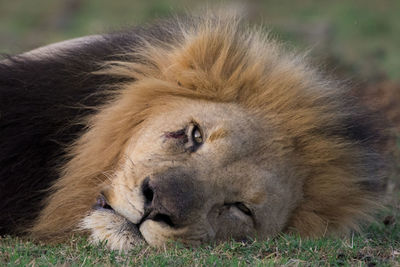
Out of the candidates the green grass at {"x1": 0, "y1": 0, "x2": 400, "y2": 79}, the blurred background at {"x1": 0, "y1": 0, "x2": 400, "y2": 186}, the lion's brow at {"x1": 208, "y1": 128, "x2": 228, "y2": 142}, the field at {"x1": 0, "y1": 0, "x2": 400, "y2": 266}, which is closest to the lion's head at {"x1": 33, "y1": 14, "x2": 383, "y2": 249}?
the lion's brow at {"x1": 208, "y1": 128, "x2": 228, "y2": 142}

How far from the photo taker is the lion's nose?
305 centimetres

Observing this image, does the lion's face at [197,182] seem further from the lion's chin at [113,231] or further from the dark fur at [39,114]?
the dark fur at [39,114]

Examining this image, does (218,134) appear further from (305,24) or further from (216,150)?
(305,24)

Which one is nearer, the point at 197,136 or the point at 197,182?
the point at 197,182

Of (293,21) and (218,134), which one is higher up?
(293,21)

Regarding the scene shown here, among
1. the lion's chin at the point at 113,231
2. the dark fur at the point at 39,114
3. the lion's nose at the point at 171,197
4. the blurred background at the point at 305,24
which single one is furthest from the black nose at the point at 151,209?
the blurred background at the point at 305,24

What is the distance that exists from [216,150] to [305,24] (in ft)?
30.9

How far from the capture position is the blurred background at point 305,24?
30.2 ft

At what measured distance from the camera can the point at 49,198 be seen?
3.64m

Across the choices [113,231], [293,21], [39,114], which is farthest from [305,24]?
[113,231]

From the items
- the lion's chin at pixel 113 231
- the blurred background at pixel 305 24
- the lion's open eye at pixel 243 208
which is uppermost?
the blurred background at pixel 305 24

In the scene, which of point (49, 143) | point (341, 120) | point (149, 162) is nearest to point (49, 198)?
point (49, 143)

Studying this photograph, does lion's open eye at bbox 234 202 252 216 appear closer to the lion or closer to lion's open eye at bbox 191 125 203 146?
the lion

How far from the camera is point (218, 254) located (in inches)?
124
